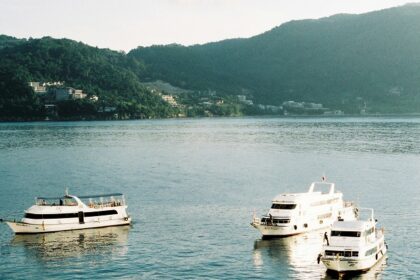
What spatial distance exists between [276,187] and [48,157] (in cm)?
8204

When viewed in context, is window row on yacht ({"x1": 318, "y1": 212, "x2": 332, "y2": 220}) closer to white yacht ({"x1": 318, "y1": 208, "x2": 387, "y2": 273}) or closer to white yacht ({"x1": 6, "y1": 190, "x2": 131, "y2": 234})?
white yacht ({"x1": 318, "y1": 208, "x2": 387, "y2": 273})

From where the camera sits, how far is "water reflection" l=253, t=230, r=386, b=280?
203 feet

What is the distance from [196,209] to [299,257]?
2877 cm

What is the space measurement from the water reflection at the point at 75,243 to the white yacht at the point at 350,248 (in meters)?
22.4

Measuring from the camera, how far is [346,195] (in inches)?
4284

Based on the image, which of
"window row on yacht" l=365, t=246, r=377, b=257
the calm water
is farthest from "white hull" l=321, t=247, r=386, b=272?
the calm water

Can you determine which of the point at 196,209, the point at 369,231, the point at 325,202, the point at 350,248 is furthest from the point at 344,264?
the point at 196,209

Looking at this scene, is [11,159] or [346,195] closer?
[346,195]

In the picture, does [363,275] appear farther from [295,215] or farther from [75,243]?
[75,243]

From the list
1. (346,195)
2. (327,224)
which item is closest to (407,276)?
(327,224)

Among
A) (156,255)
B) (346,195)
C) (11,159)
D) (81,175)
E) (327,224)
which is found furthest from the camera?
(11,159)

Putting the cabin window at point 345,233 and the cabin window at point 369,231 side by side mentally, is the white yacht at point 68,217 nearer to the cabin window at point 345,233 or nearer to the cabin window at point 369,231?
the cabin window at point 345,233

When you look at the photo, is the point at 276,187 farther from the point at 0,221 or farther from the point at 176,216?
the point at 0,221

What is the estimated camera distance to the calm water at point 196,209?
64938 millimetres
